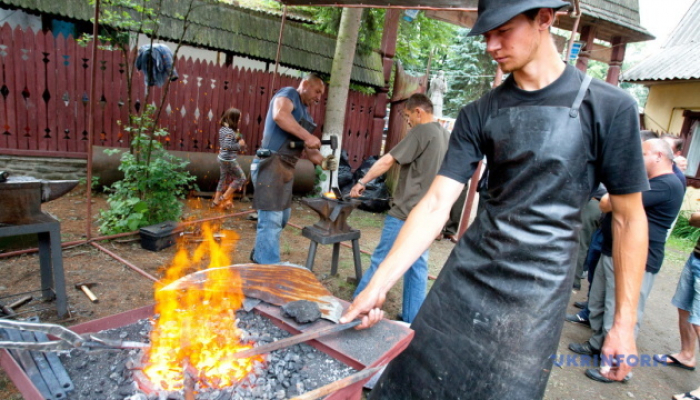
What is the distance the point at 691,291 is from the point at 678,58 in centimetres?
1035

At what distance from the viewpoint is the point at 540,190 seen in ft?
5.41

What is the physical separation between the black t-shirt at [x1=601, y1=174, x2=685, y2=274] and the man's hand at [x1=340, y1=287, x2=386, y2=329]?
9.16 feet

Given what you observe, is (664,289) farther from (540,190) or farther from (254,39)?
(254,39)

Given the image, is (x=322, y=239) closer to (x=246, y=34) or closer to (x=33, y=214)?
(x=33, y=214)

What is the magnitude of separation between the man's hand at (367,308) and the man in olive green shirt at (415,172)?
1863mm

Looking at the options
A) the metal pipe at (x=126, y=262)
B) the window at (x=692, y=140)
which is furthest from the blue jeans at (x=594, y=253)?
the window at (x=692, y=140)

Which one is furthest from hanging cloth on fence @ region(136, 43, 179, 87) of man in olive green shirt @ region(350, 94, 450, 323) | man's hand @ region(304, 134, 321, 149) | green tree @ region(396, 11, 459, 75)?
green tree @ region(396, 11, 459, 75)

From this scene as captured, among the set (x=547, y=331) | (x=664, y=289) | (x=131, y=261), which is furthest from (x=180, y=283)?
(x=664, y=289)

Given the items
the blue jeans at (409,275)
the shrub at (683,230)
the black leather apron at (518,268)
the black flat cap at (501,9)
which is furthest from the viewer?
the shrub at (683,230)

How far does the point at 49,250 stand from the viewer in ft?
11.2

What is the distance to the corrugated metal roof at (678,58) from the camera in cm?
1014

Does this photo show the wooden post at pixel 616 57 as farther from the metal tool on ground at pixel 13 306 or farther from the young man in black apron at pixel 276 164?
the metal tool on ground at pixel 13 306

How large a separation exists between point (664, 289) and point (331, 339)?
22.5ft

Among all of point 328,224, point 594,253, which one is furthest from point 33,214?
point 594,253
